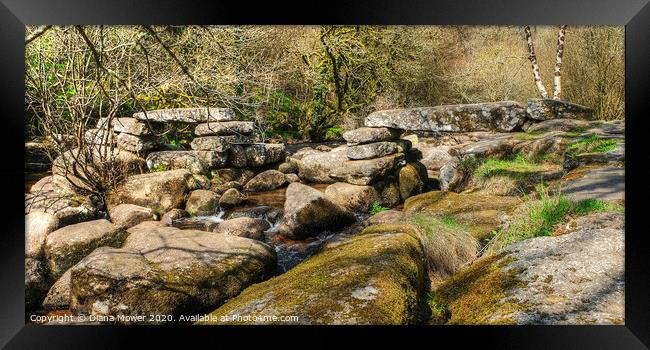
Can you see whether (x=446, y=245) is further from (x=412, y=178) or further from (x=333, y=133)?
(x=333, y=133)

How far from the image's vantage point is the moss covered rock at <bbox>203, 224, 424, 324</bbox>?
2.07 meters

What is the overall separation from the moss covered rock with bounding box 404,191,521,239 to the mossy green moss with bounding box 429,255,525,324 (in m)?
1.01

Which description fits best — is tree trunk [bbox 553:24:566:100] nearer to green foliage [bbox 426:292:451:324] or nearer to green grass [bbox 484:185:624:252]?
green grass [bbox 484:185:624:252]

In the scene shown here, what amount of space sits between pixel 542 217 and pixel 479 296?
1.21 meters

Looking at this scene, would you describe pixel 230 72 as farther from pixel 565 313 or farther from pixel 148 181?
pixel 565 313

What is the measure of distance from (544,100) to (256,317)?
3456 mm

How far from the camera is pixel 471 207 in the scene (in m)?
4.07

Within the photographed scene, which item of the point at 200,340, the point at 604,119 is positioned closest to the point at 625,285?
the point at 604,119

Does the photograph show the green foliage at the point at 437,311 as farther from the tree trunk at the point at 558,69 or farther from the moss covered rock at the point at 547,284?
the tree trunk at the point at 558,69

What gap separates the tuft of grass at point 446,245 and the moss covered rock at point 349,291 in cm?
46
